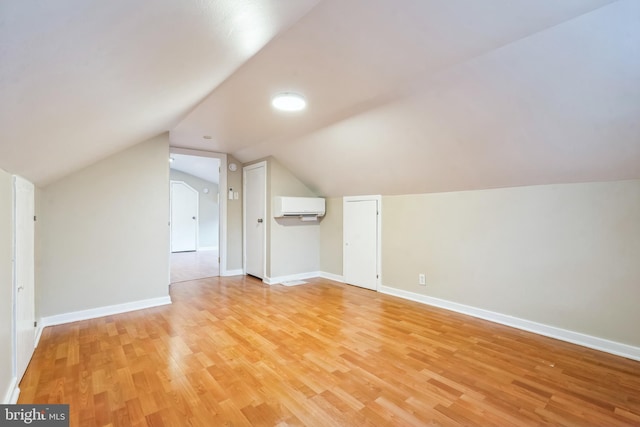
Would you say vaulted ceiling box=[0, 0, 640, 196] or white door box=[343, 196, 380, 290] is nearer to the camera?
vaulted ceiling box=[0, 0, 640, 196]

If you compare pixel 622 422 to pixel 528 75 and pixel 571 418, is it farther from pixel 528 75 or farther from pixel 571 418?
pixel 528 75

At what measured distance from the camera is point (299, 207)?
4.84 metres

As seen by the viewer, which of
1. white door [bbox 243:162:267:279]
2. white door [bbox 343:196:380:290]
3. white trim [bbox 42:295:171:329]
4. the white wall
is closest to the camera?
white trim [bbox 42:295:171:329]

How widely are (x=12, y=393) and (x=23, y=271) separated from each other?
85 centimetres

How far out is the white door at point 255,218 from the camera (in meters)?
4.97

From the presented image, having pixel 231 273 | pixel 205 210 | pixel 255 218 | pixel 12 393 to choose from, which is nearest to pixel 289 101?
pixel 12 393

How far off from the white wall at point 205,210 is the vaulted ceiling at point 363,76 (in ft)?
22.2

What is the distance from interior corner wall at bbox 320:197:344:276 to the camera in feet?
16.5

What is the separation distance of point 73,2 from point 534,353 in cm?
343

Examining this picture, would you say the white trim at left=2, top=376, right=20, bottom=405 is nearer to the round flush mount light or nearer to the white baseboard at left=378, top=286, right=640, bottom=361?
the round flush mount light

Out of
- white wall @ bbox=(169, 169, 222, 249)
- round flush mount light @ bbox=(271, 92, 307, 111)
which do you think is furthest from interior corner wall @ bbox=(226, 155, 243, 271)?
white wall @ bbox=(169, 169, 222, 249)

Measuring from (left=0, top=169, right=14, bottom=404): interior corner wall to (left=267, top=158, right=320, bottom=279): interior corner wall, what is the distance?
3.17 meters

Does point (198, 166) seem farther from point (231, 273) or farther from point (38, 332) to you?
point (38, 332)

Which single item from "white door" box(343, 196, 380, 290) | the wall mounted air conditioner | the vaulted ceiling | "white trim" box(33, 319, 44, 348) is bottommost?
"white trim" box(33, 319, 44, 348)
